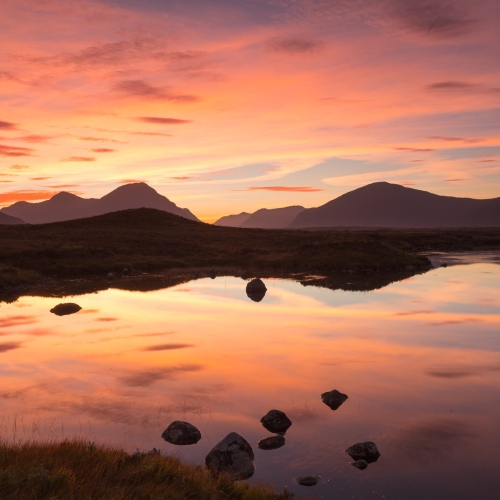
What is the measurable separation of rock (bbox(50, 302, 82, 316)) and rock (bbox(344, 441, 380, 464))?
26254mm

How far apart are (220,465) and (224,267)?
54265 millimetres

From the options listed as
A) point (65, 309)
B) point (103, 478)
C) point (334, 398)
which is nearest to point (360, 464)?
point (334, 398)

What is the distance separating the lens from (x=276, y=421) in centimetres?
1503

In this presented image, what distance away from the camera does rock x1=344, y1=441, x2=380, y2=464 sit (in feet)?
42.6

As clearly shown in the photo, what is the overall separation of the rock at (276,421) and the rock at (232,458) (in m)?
2.05

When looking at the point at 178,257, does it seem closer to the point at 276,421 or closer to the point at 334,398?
the point at 334,398

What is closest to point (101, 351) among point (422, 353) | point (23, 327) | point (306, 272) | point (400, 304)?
point (23, 327)

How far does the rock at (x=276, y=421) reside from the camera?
14.9m

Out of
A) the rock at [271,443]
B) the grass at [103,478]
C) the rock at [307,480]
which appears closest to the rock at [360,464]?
the rock at [307,480]

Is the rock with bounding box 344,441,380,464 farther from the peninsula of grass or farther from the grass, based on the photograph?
the peninsula of grass

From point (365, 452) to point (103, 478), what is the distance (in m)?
6.71

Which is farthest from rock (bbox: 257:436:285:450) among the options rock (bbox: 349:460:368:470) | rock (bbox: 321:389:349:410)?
rock (bbox: 321:389:349:410)

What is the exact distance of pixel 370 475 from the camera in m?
12.2

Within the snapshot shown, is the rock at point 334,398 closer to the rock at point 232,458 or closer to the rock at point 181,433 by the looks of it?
the rock at point 232,458
